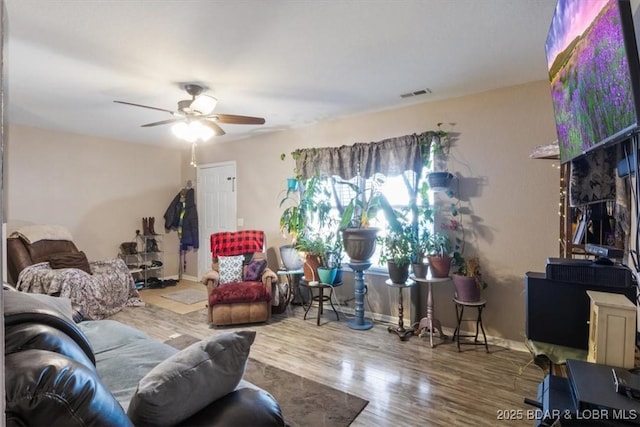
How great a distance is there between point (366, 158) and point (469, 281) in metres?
1.71

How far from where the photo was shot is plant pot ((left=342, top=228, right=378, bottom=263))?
10.7ft

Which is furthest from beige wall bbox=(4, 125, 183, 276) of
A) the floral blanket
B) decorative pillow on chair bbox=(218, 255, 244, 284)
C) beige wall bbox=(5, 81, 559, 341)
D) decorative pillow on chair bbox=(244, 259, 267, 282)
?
decorative pillow on chair bbox=(244, 259, 267, 282)

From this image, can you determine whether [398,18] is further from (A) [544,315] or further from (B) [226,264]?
(B) [226,264]

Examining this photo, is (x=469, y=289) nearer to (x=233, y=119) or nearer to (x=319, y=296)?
(x=319, y=296)

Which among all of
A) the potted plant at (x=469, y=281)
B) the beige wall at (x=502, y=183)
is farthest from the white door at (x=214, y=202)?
the potted plant at (x=469, y=281)

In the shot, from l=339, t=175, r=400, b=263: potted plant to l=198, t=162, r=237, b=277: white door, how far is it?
236cm

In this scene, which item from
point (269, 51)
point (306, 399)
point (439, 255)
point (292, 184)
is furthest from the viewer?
point (292, 184)

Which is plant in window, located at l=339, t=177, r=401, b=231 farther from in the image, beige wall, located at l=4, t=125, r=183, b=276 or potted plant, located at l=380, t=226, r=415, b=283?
beige wall, located at l=4, t=125, r=183, b=276

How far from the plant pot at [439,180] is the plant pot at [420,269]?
0.76 meters

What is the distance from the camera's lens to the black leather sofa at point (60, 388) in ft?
2.23

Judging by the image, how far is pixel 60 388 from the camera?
2.34 feet

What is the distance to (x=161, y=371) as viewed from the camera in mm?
1019

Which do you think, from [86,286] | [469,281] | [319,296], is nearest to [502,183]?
[469,281]

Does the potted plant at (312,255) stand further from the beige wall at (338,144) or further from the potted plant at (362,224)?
the beige wall at (338,144)
